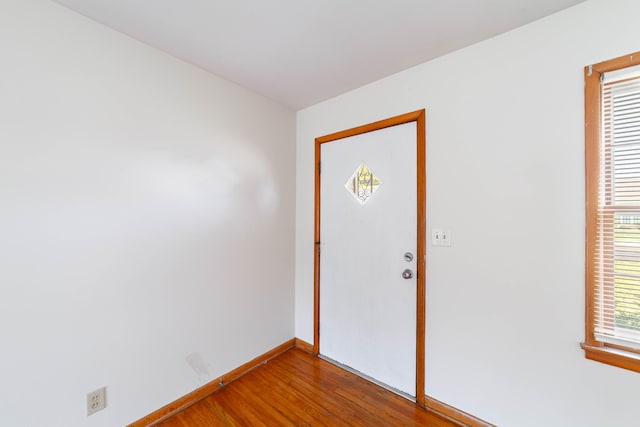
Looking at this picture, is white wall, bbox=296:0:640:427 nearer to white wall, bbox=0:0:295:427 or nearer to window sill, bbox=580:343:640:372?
window sill, bbox=580:343:640:372

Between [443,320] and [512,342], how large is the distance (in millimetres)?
373

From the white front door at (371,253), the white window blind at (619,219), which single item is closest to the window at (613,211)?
the white window blind at (619,219)

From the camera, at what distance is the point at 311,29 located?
148cm

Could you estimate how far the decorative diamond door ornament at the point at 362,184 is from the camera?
210 cm

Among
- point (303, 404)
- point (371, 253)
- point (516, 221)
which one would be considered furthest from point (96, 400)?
point (516, 221)

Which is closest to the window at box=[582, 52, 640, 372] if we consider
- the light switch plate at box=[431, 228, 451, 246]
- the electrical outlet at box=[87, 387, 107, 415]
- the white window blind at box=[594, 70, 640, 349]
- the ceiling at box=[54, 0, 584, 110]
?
the white window blind at box=[594, 70, 640, 349]

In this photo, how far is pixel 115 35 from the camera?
1.50m

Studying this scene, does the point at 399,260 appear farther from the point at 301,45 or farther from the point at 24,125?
the point at 24,125

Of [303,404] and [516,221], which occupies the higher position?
[516,221]

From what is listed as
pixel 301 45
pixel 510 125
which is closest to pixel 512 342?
pixel 510 125

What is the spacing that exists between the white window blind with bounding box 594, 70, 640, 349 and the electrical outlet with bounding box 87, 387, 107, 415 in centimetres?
263

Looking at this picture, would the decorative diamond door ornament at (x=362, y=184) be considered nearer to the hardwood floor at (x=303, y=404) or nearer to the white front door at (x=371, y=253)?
the white front door at (x=371, y=253)

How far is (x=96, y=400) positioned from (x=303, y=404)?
1231mm

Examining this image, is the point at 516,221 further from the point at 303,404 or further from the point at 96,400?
the point at 96,400
